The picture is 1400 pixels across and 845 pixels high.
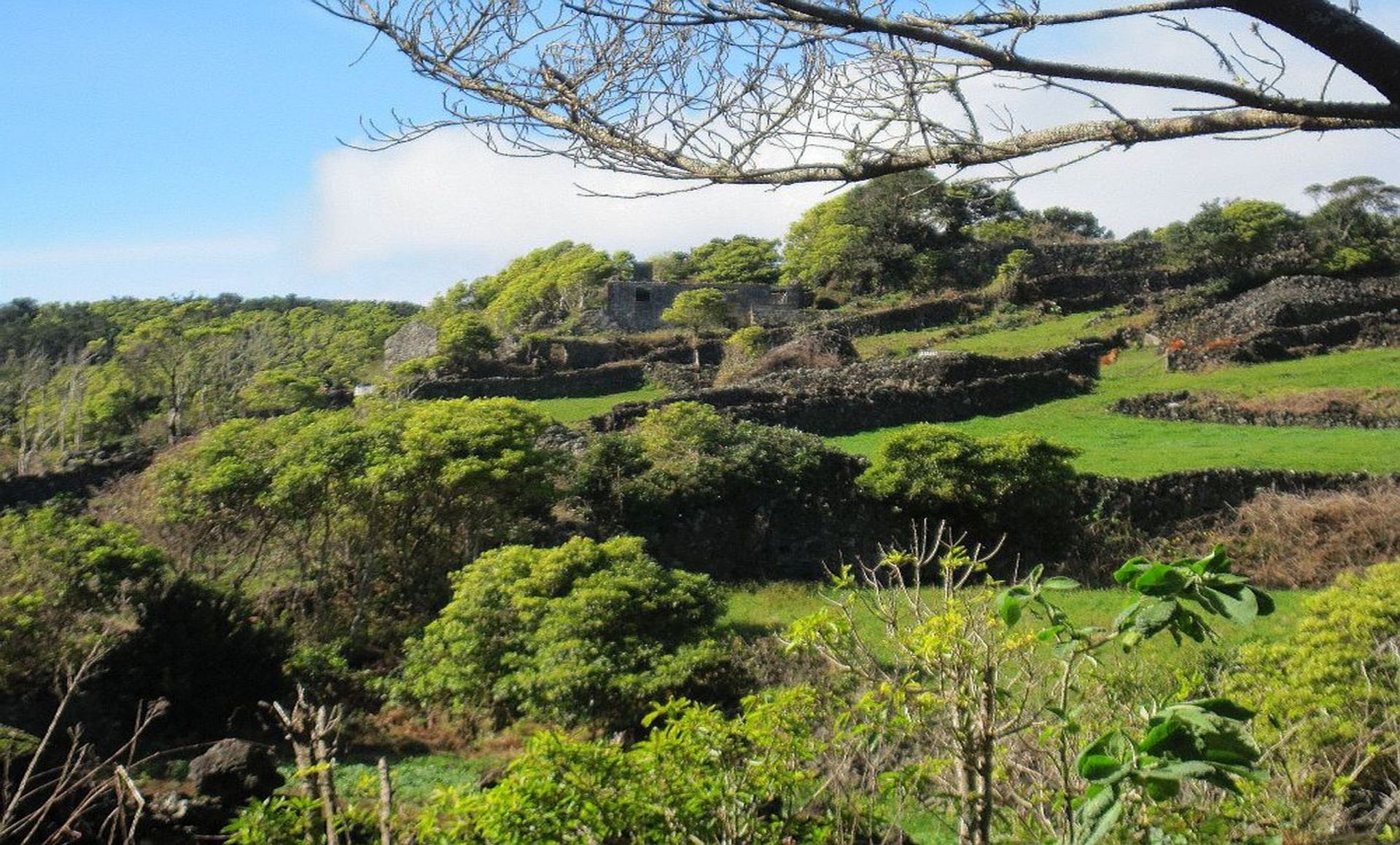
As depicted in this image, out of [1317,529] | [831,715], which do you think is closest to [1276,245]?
[1317,529]

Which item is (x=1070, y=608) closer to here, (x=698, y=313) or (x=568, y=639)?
(x=568, y=639)

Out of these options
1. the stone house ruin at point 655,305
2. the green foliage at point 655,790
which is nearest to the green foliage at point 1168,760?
the green foliage at point 655,790

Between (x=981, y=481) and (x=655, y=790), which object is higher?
(x=655, y=790)

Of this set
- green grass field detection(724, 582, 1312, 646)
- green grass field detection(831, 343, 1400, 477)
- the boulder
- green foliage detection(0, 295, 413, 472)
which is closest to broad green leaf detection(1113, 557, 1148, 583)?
the boulder

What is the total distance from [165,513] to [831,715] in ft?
44.1

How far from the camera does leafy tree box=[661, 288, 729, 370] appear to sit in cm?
3844

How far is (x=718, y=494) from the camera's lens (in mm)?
19562

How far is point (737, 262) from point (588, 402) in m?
30.6

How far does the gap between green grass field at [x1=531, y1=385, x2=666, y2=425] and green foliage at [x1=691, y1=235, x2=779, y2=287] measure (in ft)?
81.5

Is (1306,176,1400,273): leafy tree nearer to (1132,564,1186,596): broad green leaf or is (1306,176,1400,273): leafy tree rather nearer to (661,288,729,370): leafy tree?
(661,288,729,370): leafy tree

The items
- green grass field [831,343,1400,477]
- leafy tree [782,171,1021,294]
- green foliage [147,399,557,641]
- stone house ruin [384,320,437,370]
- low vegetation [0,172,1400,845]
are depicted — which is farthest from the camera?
leafy tree [782,171,1021,294]

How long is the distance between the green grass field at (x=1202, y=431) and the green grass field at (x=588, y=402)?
278 inches

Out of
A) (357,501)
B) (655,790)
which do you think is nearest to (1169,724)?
(655,790)

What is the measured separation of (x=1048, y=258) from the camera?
47844 mm
